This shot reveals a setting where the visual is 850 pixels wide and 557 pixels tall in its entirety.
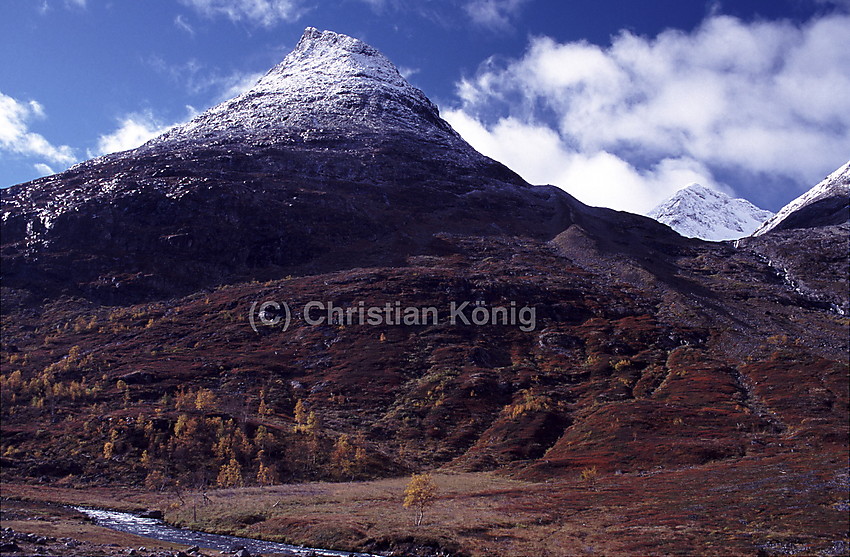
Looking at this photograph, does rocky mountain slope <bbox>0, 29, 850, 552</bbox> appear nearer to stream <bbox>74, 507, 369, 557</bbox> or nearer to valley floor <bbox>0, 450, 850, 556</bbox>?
valley floor <bbox>0, 450, 850, 556</bbox>

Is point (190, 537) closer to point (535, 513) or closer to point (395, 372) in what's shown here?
point (535, 513)

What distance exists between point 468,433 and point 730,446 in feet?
148

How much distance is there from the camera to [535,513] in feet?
213

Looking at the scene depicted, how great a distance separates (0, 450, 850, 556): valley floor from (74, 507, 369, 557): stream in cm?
164

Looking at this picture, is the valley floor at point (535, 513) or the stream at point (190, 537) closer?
the valley floor at point (535, 513)

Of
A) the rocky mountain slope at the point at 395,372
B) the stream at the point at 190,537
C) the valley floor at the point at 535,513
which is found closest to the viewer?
the valley floor at the point at 535,513

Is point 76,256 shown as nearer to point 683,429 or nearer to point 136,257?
point 136,257

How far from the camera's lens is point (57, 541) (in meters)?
44.3

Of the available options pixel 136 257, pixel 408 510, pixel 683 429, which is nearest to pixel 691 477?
pixel 683 429

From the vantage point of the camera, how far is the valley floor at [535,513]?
50469 mm

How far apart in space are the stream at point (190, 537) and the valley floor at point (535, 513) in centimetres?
164

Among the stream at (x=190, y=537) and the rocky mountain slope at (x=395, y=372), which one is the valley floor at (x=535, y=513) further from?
the stream at (x=190, y=537)

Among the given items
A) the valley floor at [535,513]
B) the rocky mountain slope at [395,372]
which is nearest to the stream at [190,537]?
the valley floor at [535,513]

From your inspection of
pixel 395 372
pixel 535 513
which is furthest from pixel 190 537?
pixel 395 372
